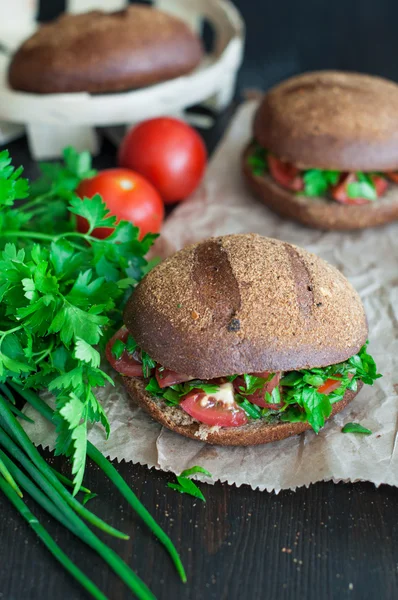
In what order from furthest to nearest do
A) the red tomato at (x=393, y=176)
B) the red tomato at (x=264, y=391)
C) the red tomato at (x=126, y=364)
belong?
the red tomato at (x=393, y=176) → the red tomato at (x=126, y=364) → the red tomato at (x=264, y=391)

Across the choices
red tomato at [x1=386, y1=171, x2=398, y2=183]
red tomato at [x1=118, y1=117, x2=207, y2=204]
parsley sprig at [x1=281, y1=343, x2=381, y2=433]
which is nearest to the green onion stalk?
parsley sprig at [x1=281, y1=343, x2=381, y2=433]

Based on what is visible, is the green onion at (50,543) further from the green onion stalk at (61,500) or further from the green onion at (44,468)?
the green onion at (44,468)

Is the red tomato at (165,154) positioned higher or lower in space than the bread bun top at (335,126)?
lower

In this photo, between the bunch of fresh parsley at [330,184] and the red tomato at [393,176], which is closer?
the bunch of fresh parsley at [330,184]

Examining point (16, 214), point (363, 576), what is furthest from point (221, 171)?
point (363, 576)

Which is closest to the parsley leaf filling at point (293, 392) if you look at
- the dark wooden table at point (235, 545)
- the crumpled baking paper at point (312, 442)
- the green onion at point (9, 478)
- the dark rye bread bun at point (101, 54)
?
the crumpled baking paper at point (312, 442)

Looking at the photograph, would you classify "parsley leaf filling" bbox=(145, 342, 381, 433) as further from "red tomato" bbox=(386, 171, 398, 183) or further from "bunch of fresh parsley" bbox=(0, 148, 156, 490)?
"red tomato" bbox=(386, 171, 398, 183)

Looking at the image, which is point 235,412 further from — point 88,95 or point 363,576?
point 88,95
